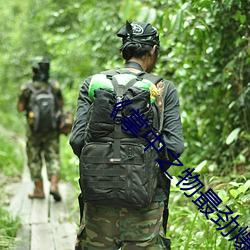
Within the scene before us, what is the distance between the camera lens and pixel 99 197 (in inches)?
111

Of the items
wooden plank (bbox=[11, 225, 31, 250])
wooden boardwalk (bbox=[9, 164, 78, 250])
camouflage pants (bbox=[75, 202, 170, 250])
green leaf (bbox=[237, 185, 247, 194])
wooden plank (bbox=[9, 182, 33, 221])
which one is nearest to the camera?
camouflage pants (bbox=[75, 202, 170, 250])

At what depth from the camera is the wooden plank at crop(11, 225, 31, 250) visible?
5152 mm

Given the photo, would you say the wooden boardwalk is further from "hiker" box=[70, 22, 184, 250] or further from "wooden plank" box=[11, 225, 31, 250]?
"hiker" box=[70, 22, 184, 250]

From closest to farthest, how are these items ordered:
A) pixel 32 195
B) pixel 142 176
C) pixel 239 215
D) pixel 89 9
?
1. pixel 142 176
2. pixel 239 215
3. pixel 32 195
4. pixel 89 9

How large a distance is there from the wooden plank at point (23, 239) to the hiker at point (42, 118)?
1.21 meters

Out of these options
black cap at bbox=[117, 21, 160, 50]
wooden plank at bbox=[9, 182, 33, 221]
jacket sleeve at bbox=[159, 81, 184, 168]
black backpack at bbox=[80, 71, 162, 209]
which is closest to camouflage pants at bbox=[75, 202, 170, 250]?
black backpack at bbox=[80, 71, 162, 209]

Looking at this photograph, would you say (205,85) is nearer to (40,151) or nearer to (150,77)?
(40,151)

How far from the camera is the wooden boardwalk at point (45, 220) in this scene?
17.3 feet

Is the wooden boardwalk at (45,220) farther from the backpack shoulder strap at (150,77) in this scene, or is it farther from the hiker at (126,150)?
the backpack shoulder strap at (150,77)

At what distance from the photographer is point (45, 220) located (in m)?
6.22

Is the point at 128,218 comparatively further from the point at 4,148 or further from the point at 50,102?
the point at 4,148

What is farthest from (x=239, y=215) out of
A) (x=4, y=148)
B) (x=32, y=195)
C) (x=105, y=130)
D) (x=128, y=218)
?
(x=4, y=148)

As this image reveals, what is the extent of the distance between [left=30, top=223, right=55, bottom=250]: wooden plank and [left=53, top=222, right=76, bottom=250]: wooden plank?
6 centimetres

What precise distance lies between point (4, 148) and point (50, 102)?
4859 millimetres
